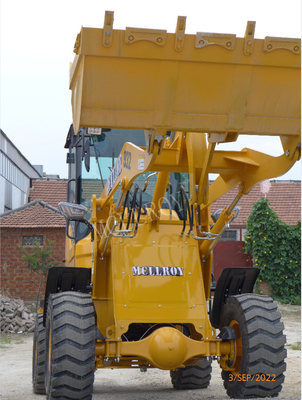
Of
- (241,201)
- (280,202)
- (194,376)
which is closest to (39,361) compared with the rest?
(194,376)

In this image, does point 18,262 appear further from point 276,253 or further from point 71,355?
point 71,355

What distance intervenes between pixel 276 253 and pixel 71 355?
1343 centimetres

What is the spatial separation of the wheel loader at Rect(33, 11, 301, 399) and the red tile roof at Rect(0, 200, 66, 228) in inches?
451

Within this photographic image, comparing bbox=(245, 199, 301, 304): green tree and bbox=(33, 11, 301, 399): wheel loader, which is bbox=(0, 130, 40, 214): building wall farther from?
bbox=(33, 11, 301, 399): wheel loader

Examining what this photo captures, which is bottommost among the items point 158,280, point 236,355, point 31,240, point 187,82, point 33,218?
point 236,355

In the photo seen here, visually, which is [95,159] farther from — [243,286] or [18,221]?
[18,221]

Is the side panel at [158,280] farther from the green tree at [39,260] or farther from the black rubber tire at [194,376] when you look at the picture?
the green tree at [39,260]

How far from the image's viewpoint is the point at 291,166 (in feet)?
13.9

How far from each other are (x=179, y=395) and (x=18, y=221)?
1303 centimetres

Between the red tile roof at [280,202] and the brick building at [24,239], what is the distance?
23.3ft

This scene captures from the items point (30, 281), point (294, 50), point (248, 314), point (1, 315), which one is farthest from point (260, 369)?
point (30, 281)

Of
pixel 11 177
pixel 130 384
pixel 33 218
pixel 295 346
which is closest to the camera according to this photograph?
pixel 130 384

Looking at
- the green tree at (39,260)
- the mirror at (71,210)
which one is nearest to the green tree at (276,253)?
the green tree at (39,260)

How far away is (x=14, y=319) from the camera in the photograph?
520 inches
